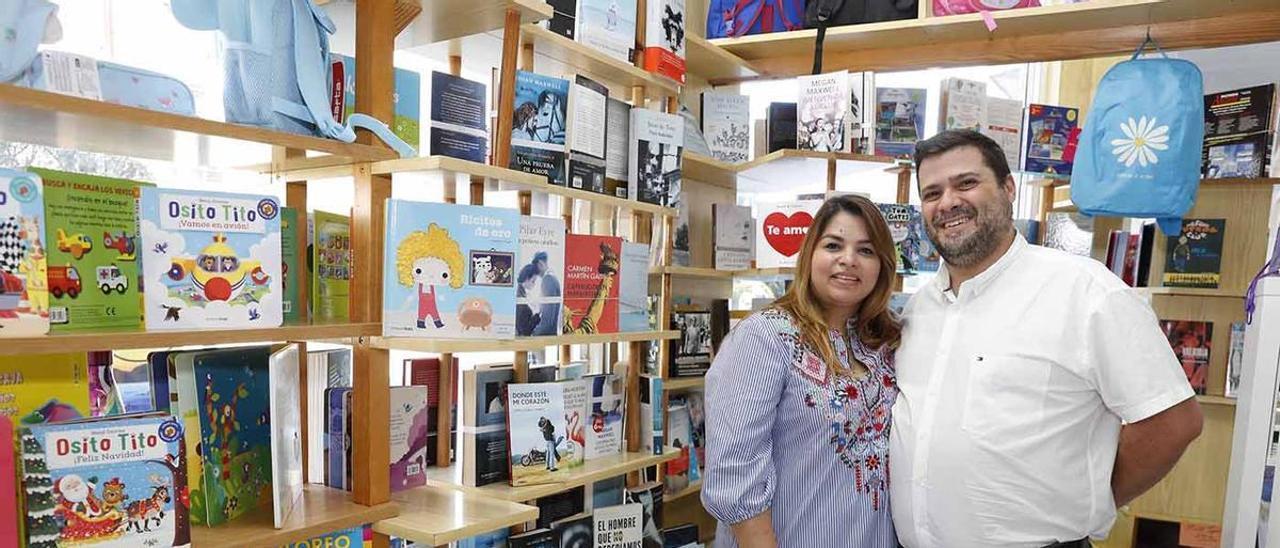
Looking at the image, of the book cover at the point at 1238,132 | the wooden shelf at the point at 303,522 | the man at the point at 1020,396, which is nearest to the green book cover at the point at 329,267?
the wooden shelf at the point at 303,522

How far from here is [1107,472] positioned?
1.86 meters

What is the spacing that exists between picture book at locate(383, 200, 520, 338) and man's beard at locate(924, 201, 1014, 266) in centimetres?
109

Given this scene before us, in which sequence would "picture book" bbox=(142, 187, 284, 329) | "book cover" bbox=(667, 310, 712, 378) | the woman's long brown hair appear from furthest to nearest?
"book cover" bbox=(667, 310, 712, 378)
the woman's long brown hair
"picture book" bbox=(142, 187, 284, 329)

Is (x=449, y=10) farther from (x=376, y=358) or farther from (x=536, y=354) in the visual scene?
(x=536, y=354)

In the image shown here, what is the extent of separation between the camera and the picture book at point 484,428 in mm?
2234

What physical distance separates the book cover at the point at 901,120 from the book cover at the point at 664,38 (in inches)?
35.7

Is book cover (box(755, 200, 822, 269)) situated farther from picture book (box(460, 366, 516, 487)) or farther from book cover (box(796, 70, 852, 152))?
picture book (box(460, 366, 516, 487))

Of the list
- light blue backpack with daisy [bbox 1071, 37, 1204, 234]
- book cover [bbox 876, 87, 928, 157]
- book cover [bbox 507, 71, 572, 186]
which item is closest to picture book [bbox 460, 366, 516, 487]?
book cover [bbox 507, 71, 572, 186]

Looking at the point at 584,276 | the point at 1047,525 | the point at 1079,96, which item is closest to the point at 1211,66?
the point at 1079,96

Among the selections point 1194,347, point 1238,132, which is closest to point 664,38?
point 1238,132

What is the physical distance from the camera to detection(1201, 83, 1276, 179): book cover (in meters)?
3.06

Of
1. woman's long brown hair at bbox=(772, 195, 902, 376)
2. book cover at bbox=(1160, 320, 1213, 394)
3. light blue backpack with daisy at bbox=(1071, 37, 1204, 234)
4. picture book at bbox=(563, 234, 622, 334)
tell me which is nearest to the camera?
woman's long brown hair at bbox=(772, 195, 902, 376)

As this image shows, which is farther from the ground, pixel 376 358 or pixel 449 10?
pixel 449 10

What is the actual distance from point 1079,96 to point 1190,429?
271 cm
